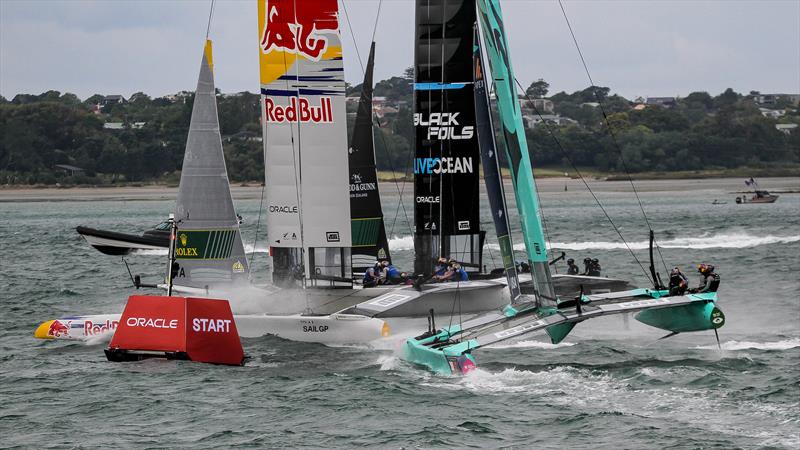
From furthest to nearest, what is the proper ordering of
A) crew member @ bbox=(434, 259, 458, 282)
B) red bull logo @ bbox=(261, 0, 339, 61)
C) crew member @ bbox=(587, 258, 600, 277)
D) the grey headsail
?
crew member @ bbox=(587, 258, 600, 277), the grey headsail, red bull logo @ bbox=(261, 0, 339, 61), crew member @ bbox=(434, 259, 458, 282)

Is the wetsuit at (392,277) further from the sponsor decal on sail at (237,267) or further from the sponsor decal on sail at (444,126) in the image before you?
the sponsor decal on sail at (237,267)

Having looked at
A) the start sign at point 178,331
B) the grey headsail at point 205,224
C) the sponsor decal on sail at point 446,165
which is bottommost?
the start sign at point 178,331

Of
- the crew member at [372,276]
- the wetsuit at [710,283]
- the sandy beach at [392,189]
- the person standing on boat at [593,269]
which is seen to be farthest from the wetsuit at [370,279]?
the sandy beach at [392,189]

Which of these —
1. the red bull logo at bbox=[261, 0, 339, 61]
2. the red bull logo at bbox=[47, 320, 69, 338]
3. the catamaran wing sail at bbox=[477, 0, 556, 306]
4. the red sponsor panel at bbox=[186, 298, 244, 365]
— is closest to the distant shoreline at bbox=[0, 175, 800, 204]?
the red bull logo at bbox=[261, 0, 339, 61]

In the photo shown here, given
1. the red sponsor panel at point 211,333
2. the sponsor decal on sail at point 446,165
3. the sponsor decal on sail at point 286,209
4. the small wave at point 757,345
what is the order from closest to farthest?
1. the red sponsor panel at point 211,333
2. the small wave at point 757,345
3. the sponsor decal on sail at point 286,209
4. the sponsor decal on sail at point 446,165

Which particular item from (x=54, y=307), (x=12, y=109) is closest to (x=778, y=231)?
(x=54, y=307)

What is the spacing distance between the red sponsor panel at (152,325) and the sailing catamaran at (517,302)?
3.93m

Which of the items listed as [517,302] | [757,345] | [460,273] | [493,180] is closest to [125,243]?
[460,273]

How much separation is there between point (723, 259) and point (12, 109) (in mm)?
102748

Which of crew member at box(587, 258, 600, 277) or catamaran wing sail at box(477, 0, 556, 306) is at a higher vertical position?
catamaran wing sail at box(477, 0, 556, 306)

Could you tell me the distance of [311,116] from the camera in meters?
26.1

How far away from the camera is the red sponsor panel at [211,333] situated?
70.9ft

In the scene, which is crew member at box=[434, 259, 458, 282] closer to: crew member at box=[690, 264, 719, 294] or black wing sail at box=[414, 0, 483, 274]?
black wing sail at box=[414, 0, 483, 274]

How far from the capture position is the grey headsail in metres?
27.1
